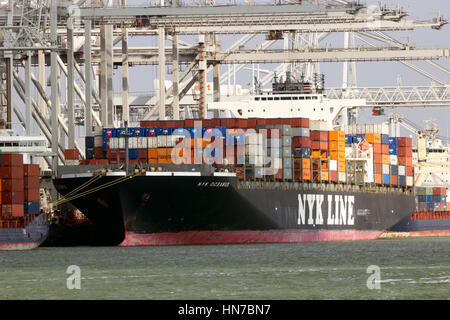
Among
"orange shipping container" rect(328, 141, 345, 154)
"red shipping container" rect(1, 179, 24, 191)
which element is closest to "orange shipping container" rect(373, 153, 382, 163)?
→ "orange shipping container" rect(328, 141, 345, 154)

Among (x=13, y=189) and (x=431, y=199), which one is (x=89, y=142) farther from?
(x=431, y=199)

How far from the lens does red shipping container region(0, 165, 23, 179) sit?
53531 millimetres

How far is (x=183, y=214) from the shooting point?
181 ft

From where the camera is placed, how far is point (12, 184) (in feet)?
176

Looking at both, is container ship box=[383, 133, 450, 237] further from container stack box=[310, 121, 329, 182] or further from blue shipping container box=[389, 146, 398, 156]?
container stack box=[310, 121, 329, 182]

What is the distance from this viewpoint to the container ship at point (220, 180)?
54.9 meters

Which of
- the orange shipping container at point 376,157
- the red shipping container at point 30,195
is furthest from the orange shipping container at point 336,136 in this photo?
the red shipping container at point 30,195

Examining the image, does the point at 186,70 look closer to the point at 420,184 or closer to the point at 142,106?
the point at 142,106

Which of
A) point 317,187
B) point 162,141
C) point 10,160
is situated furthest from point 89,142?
point 317,187

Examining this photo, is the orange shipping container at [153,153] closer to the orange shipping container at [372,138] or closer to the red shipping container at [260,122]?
the red shipping container at [260,122]

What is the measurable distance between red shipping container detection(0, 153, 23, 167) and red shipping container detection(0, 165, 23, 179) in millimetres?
193

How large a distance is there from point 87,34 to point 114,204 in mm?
14356
